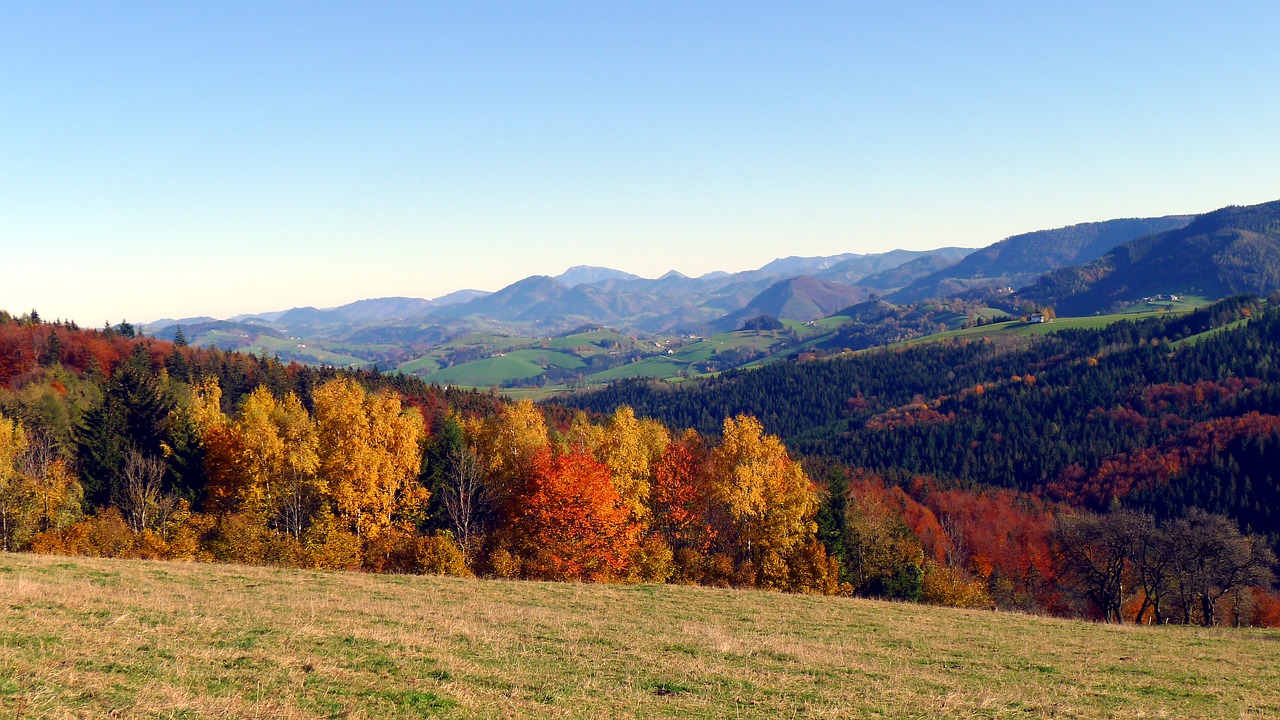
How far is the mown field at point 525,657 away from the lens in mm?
15711

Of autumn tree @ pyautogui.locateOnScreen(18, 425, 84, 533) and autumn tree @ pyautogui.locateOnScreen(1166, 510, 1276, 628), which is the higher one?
autumn tree @ pyautogui.locateOnScreen(18, 425, 84, 533)

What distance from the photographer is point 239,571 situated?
37.7 metres

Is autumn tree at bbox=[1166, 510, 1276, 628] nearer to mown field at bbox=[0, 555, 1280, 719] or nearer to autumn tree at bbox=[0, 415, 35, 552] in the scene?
mown field at bbox=[0, 555, 1280, 719]

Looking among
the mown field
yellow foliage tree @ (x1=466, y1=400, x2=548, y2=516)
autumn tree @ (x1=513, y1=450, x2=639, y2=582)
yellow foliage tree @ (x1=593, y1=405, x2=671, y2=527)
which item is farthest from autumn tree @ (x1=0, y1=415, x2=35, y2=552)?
yellow foliage tree @ (x1=593, y1=405, x2=671, y2=527)

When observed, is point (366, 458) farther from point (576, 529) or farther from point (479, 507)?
point (576, 529)

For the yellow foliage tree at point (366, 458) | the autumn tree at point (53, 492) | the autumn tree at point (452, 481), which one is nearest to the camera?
the autumn tree at point (53, 492)

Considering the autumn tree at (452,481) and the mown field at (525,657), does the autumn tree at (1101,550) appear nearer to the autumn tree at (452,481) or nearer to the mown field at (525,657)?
the mown field at (525,657)

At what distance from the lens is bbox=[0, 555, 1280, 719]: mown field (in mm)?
15711

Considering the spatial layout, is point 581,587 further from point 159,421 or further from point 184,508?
point 159,421

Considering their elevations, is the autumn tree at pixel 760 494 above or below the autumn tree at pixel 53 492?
below

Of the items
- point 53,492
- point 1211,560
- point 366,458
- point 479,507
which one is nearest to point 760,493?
point 479,507

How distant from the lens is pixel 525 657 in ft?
69.9

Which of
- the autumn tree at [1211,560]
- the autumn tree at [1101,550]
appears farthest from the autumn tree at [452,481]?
the autumn tree at [1211,560]

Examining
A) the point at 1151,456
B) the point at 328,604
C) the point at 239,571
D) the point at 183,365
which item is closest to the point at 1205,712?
the point at 328,604
